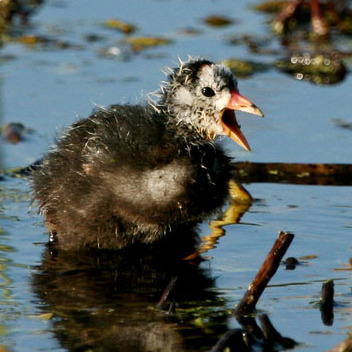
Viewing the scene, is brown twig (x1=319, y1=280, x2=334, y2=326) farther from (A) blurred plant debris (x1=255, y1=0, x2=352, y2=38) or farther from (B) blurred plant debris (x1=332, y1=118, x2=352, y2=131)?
(A) blurred plant debris (x1=255, y1=0, x2=352, y2=38)

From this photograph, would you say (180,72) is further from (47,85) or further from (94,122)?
(47,85)

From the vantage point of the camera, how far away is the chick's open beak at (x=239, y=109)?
664 centimetres

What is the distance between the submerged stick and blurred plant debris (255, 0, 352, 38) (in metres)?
6.07

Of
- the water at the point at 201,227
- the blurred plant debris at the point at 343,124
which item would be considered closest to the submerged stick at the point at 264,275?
the water at the point at 201,227

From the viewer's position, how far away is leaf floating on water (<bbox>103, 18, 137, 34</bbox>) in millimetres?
11367

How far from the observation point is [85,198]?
264 inches

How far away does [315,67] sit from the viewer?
34.0ft

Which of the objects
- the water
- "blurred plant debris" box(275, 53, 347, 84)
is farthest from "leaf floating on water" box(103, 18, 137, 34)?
"blurred plant debris" box(275, 53, 347, 84)

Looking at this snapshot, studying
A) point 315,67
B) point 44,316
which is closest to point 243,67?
point 315,67

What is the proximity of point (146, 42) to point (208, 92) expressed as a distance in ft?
14.0

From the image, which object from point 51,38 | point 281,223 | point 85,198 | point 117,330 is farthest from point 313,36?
point 117,330

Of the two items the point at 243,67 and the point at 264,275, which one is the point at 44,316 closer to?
the point at 264,275

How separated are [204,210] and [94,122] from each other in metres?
0.85

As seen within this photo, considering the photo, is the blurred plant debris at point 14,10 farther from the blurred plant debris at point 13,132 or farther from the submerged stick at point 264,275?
the submerged stick at point 264,275
